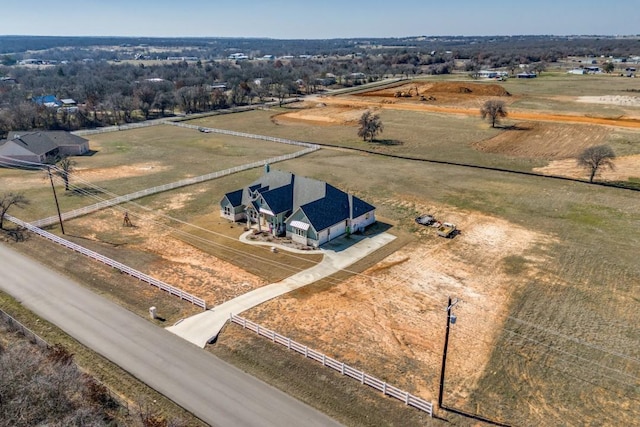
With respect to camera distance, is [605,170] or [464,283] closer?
[464,283]

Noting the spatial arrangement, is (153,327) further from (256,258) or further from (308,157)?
(308,157)

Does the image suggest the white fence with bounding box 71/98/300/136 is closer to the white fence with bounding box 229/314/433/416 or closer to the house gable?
the house gable

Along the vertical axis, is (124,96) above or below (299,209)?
above

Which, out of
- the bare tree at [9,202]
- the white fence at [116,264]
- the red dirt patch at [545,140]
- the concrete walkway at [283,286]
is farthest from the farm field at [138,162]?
the red dirt patch at [545,140]

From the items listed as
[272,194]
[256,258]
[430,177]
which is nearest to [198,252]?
[256,258]

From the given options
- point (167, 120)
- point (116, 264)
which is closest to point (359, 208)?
point (116, 264)

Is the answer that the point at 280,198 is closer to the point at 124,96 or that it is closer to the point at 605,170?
the point at 605,170

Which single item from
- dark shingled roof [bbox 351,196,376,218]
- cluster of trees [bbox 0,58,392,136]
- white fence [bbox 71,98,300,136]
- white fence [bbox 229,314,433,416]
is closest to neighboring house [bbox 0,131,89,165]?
white fence [bbox 71,98,300,136]

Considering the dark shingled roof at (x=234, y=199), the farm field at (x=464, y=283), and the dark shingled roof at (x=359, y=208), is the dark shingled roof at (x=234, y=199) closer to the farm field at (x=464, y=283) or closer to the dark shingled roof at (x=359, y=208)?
the farm field at (x=464, y=283)
